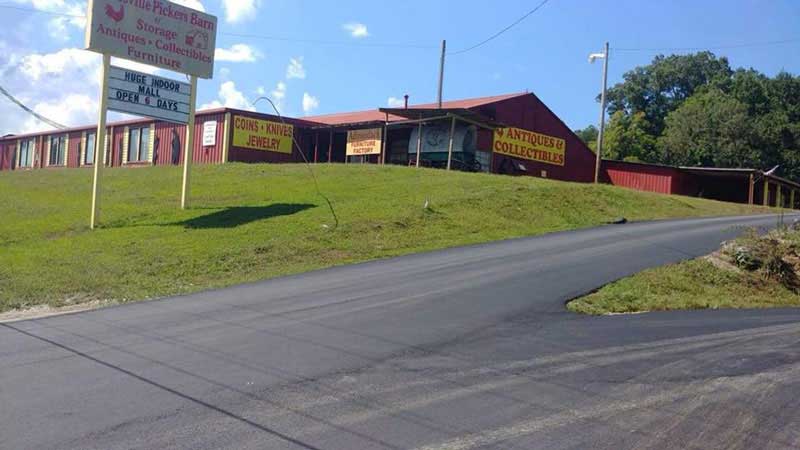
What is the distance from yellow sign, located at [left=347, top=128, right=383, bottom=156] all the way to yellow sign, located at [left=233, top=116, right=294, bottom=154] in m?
3.17

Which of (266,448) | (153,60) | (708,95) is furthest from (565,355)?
(708,95)

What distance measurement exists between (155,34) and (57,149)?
35856 millimetres

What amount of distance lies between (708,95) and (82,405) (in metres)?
74.3

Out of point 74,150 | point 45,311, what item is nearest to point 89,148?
point 74,150

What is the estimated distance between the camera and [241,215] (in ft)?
68.6

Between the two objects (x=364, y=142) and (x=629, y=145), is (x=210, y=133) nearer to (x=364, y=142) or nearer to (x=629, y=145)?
(x=364, y=142)

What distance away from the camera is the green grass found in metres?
11.6

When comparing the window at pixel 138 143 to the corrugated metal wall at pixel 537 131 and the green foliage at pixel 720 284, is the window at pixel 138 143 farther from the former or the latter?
the green foliage at pixel 720 284

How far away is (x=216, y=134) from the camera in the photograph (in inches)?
1503

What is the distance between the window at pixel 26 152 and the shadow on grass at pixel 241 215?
134 feet

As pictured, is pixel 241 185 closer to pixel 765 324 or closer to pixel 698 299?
pixel 698 299

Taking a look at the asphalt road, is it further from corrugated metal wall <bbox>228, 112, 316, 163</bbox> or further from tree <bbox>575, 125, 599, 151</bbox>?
tree <bbox>575, 125, 599, 151</bbox>

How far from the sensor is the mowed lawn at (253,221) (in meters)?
14.7

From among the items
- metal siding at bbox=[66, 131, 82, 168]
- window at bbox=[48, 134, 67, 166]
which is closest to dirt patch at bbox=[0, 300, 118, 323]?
metal siding at bbox=[66, 131, 82, 168]
